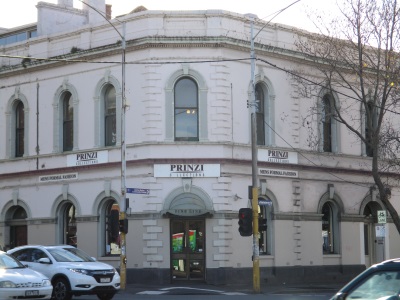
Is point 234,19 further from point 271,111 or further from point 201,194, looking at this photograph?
point 201,194

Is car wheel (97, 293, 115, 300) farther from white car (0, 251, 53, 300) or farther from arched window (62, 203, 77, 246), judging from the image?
arched window (62, 203, 77, 246)

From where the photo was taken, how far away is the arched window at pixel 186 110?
3297 centimetres

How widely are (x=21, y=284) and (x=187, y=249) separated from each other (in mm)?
14704

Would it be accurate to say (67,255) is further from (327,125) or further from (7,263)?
(327,125)

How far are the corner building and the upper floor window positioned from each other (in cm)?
14

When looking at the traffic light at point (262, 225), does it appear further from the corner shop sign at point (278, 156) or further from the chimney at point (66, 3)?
the chimney at point (66, 3)

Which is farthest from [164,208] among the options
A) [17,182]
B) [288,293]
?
[17,182]

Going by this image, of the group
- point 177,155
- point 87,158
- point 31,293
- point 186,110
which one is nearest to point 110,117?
point 87,158

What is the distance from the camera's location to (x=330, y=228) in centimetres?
3706

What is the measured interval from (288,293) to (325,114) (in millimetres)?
10025

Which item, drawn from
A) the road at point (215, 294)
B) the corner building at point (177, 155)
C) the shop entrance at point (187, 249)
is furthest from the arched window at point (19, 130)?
the road at point (215, 294)

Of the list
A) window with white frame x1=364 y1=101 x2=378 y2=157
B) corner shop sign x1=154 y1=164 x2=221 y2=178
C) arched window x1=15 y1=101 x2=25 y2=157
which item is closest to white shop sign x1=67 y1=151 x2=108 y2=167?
corner shop sign x1=154 y1=164 x2=221 y2=178

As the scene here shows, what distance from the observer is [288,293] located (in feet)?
95.4

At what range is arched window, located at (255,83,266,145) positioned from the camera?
34500 millimetres
